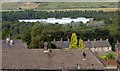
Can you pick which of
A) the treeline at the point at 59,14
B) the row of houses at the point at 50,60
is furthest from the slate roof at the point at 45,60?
the treeline at the point at 59,14

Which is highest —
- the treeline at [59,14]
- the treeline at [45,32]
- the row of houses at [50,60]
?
the row of houses at [50,60]

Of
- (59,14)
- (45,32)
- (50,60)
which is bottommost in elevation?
(59,14)

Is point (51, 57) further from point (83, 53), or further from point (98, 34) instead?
point (98, 34)

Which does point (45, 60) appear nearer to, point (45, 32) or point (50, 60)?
point (50, 60)

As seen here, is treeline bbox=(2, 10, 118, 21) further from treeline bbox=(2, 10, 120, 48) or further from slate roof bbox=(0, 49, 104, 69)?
slate roof bbox=(0, 49, 104, 69)

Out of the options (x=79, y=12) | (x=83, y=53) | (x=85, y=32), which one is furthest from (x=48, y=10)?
(x=83, y=53)

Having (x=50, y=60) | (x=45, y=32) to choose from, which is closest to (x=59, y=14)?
(x=45, y=32)

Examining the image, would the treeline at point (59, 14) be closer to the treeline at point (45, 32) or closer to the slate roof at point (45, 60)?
the treeline at point (45, 32)

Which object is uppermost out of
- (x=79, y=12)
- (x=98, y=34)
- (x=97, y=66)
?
(x=97, y=66)
